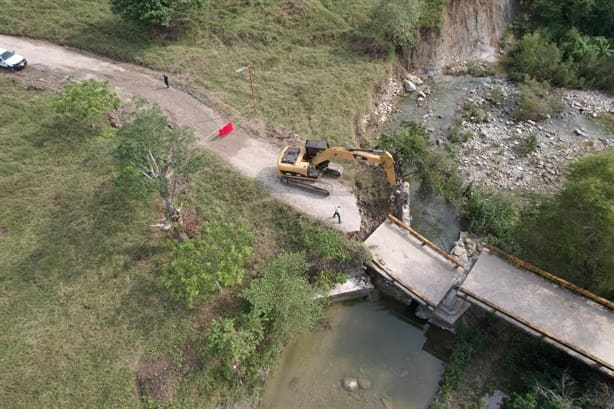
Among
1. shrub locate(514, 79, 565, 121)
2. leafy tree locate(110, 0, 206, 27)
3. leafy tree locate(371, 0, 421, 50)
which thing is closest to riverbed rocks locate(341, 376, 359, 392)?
shrub locate(514, 79, 565, 121)

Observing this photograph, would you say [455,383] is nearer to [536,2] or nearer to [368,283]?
[368,283]

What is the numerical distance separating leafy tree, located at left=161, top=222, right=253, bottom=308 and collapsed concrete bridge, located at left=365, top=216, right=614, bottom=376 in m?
6.44

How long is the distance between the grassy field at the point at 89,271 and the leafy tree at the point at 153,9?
10253mm

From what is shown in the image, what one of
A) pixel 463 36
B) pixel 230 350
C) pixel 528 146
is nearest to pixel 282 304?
pixel 230 350

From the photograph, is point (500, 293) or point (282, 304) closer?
point (500, 293)

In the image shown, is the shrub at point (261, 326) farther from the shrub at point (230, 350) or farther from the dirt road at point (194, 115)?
the dirt road at point (194, 115)

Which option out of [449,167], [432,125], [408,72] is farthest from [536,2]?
[449,167]

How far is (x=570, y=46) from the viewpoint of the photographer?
33156 mm

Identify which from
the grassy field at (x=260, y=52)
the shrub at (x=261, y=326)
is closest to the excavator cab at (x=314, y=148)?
the grassy field at (x=260, y=52)

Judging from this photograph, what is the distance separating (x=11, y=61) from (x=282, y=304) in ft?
88.8

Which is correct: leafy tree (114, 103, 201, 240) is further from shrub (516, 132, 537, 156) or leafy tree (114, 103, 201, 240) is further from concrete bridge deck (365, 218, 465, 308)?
shrub (516, 132, 537, 156)

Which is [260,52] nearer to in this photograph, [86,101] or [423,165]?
[86,101]

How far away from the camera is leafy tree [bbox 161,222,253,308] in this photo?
17281 mm

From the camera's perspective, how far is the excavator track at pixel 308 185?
22188 millimetres
